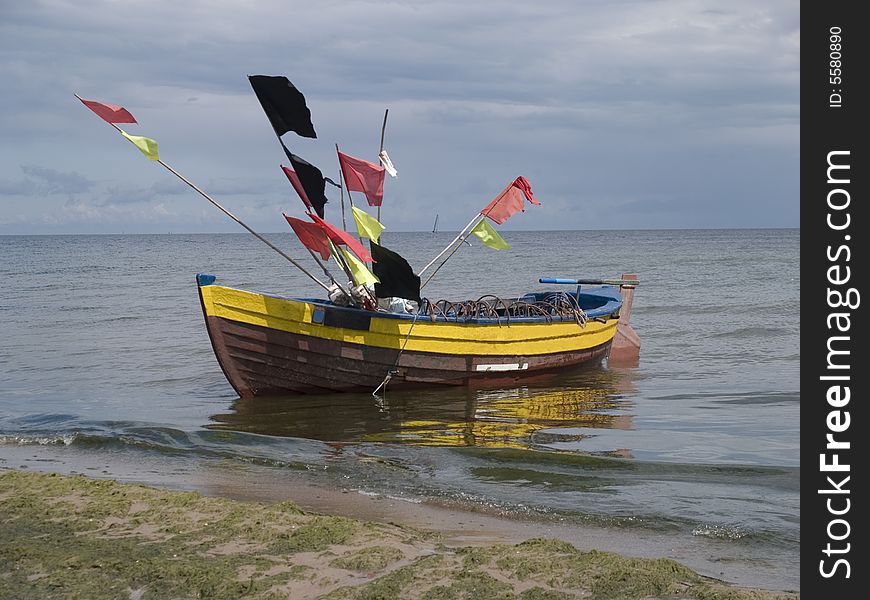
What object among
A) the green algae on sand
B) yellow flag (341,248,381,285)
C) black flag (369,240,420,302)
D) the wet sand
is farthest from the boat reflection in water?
the green algae on sand

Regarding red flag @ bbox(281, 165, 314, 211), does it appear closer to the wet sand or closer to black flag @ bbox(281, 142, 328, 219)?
black flag @ bbox(281, 142, 328, 219)

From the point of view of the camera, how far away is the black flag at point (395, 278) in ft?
35.4

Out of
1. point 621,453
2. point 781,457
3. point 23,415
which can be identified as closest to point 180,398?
point 23,415

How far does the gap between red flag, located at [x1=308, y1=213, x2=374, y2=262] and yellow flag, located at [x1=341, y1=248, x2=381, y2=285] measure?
45 cm

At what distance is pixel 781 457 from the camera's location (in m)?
8.97

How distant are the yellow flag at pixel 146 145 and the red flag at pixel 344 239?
1822 mm

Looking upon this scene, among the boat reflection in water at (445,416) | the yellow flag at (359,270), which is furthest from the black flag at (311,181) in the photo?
the boat reflection in water at (445,416)

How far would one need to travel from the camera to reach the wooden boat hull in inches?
452

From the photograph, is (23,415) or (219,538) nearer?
(219,538)

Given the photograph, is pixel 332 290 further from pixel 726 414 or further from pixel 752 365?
pixel 752 365

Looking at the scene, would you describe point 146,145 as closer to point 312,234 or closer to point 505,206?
point 312,234

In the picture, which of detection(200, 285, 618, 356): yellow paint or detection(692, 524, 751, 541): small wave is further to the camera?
detection(200, 285, 618, 356): yellow paint

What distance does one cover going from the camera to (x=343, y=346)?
1179 centimetres
